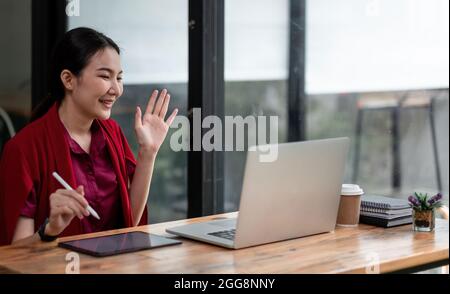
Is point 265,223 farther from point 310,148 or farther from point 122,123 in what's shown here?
point 122,123

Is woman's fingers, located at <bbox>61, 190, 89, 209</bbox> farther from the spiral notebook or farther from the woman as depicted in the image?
the spiral notebook

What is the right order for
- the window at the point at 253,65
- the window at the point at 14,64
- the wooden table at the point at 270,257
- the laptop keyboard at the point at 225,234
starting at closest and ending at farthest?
the wooden table at the point at 270,257 → the laptop keyboard at the point at 225,234 → the window at the point at 253,65 → the window at the point at 14,64

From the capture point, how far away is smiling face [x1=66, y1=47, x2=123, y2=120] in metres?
2.25

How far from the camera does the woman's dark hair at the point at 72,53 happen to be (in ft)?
7.43

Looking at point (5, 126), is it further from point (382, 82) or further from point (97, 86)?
point (382, 82)

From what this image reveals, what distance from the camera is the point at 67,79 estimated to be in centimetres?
229

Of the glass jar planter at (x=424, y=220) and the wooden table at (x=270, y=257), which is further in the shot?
the glass jar planter at (x=424, y=220)

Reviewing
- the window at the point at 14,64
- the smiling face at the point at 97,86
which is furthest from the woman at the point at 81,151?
the window at the point at 14,64

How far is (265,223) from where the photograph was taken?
1.74 m

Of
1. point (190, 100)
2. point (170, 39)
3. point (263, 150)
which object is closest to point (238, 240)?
point (263, 150)

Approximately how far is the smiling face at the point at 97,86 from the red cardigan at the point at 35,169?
92mm

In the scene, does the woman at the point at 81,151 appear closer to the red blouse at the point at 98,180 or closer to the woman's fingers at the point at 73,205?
the red blouse at the point at 98,180

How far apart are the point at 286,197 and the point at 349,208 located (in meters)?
0.35

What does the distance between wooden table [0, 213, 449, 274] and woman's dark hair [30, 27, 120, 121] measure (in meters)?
0.64
